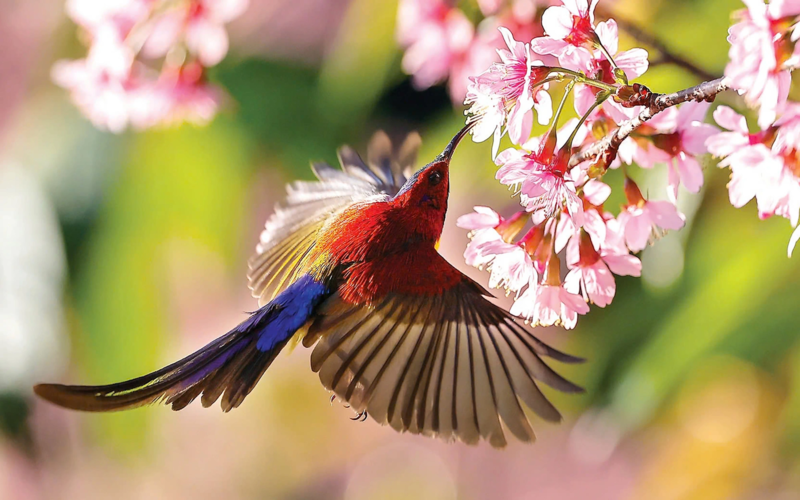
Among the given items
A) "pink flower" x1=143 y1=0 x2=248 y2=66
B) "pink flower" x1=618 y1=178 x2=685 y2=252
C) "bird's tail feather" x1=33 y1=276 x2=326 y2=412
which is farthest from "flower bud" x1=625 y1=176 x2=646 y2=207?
"pink flower" x1=143 y1=0 x2=248 y2=66

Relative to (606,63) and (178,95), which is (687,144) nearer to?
(606,63)

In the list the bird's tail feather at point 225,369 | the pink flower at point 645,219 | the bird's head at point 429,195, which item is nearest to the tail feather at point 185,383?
the bird's tail feather at point 225,369

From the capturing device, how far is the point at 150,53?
847 millimetres

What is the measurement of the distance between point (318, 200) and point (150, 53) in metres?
0.32

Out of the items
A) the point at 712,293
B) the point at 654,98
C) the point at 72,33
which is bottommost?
the point at 712,293

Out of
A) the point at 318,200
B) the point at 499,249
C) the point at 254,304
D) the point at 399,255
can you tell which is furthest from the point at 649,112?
the point at 254,304

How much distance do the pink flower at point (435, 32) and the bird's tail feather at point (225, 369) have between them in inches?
14.0

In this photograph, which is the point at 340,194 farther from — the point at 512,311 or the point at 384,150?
the point at 512,311

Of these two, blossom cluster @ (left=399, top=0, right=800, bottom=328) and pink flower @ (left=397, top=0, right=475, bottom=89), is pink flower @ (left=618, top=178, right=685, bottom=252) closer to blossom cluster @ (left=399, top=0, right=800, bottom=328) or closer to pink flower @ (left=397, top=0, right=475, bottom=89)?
blossom cluster @ (left=399, top=0, right=800, bottom=328)

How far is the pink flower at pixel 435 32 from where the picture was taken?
Result: 0.77 metres

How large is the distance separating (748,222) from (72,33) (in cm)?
118

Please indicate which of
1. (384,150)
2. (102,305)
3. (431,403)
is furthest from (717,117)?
(102,305)

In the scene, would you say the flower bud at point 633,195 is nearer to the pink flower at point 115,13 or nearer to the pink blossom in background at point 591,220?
the pink blossom in background at point 591,220

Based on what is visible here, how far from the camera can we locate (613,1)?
74 centimetres
